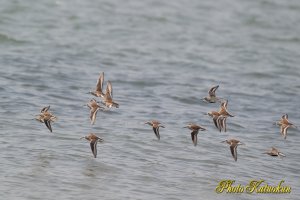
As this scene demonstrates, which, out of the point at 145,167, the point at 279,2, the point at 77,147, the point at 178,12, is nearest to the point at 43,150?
the point at 77,147

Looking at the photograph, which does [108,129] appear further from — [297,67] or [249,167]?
[297,67]

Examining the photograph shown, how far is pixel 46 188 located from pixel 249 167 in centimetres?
451

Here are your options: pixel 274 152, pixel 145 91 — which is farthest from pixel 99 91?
pixel 145 91

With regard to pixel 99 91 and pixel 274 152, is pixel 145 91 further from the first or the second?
pixel 274 152

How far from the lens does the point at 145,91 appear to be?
22703 millimetres

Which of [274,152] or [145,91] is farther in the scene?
[145,91]

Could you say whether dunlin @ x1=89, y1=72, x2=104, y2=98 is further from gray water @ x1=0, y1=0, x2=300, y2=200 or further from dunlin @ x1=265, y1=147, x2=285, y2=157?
dunlin @ x1=265, y1=147, x2=285, y2=157

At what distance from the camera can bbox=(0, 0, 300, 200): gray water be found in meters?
14.8

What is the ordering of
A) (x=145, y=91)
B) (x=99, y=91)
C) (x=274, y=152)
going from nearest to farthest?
(x=274, y=152) < (x=99, y=91) < (x=145, y=91)

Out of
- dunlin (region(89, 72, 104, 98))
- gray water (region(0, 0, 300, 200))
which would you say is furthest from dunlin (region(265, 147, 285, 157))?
dunlin (region(89, 72, 104, 98))

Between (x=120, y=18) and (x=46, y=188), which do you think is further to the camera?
(x=120, y=18)

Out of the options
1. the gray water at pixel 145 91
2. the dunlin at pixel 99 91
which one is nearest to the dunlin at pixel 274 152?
the gray water at pixel 145 91

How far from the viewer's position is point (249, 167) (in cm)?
1619

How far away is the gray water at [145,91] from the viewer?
14.8 metres
